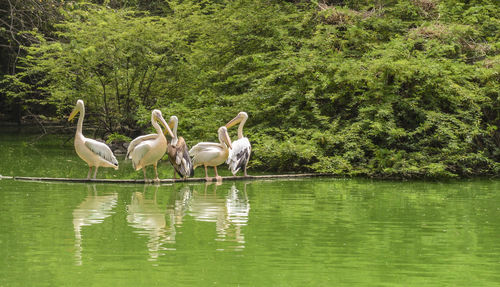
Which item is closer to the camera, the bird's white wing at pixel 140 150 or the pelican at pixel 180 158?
the bird's white wing at pixel 140 150

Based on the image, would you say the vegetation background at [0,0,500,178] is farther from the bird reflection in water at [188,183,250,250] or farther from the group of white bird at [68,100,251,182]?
the bird reflection in water at [188,183,250,250]

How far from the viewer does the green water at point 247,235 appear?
20.6 feet

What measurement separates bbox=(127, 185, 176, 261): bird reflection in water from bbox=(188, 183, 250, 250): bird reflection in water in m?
0.43

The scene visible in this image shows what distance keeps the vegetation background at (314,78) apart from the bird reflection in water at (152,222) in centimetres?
508

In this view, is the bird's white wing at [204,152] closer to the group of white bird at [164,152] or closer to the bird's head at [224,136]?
the group of white bird at [164,152]

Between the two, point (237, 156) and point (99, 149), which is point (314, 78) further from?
point (99, 149)

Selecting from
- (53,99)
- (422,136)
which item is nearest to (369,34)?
(422,136)

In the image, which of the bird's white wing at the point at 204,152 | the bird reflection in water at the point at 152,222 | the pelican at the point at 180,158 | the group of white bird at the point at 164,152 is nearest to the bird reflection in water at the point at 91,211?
the bird reflection in water at the point at 152,222

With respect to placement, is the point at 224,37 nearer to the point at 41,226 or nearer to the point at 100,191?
the point at 100,191

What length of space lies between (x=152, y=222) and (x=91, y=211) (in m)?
1.21

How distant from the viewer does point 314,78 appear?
1680 centimetres

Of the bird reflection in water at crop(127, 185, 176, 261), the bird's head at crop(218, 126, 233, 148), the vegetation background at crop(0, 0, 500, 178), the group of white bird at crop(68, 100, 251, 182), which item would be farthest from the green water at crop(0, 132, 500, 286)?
the vegetation background at crop(0, 0, 500, 178)

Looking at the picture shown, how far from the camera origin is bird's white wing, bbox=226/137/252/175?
1402 centimetres

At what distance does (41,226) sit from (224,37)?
12.5 metres
